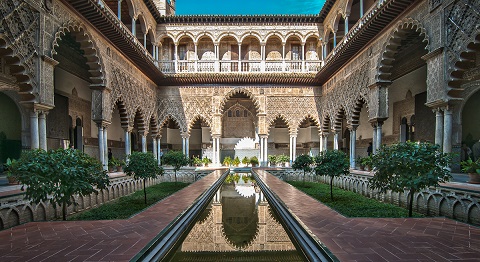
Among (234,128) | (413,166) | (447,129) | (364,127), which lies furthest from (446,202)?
(234,128)

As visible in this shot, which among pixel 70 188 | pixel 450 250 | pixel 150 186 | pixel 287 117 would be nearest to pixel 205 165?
pixel 287 117

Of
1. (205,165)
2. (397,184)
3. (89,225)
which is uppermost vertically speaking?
(397,184)

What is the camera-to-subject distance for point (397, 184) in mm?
5211

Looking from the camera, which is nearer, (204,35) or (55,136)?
(55,136)

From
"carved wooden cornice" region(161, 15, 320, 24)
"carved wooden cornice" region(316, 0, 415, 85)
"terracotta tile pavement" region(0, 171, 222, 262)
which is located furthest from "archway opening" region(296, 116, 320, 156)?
"terracotta tile pavement" region(0, 171, 222, 262)

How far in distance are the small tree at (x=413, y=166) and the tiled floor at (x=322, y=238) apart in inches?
26.2

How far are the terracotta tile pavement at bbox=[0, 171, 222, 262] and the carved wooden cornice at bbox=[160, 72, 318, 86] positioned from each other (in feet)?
44.8

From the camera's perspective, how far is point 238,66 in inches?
Answer: 744

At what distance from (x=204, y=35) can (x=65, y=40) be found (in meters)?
9.62

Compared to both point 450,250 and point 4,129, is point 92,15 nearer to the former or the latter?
point 4,129

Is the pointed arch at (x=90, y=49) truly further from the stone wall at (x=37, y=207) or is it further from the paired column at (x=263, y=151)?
the paired column at (x=263, y=151)

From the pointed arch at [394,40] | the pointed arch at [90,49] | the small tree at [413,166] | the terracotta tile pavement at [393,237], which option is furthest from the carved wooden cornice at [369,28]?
the pointed arch at [90,49]

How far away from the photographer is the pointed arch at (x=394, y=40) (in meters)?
→ 8.92

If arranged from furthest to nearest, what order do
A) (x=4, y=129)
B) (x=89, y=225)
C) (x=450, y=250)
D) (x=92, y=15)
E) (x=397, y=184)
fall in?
(x=4, y=129) → (x=92, y=15) → (x=397, y=184) → (x=89, y=225) → (x=450, y=250)
